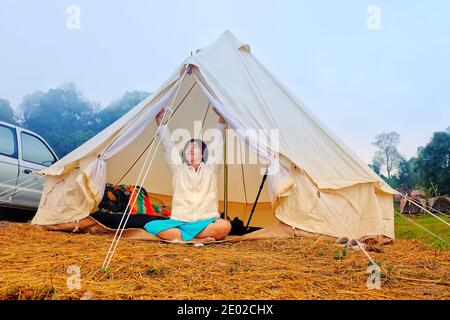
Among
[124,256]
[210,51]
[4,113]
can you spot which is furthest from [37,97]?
[124,256]

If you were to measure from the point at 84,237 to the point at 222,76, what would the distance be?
2203mm

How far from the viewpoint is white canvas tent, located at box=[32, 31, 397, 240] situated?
13.0 ft

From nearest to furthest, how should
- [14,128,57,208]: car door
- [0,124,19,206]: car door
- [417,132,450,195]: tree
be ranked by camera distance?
[0,124,19,206]: car door
[14,128,57,208]: car door
[417,132,450,195]: tree

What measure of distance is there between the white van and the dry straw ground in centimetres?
186

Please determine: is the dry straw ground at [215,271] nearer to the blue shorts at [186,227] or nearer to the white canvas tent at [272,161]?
the blue shorts at [186,227]

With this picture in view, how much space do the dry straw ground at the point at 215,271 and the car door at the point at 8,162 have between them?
5.91 feet

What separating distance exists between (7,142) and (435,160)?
62.5 ft

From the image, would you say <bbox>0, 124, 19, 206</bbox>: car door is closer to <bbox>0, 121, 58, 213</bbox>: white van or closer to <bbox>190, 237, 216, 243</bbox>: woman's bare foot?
<bbox>0, 121, 58, 213</bbox>: white van

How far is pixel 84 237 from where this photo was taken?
3.94 metres

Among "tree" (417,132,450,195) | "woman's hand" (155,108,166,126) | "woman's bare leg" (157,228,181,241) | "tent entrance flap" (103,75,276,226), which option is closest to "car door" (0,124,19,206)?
"tent entrance flap" (103,75,276,226)

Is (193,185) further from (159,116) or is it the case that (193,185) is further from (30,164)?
(30,164)

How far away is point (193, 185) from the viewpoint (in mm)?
4043

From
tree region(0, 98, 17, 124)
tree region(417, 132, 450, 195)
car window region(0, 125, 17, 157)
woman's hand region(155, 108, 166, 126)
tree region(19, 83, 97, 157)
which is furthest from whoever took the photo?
tree region(0, 98, 17, 124)
